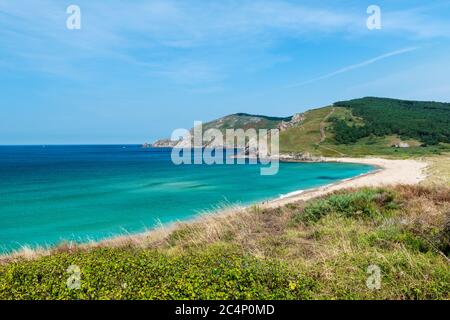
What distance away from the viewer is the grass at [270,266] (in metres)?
6.28

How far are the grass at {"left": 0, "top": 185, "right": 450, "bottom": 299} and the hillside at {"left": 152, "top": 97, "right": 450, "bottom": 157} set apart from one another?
307ft

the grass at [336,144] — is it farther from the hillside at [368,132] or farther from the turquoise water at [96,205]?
the turquoise water at [96,205]

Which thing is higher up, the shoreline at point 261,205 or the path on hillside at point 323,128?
the path on hillside at point 323,128

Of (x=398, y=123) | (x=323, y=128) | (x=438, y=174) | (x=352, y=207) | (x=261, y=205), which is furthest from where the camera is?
(x=323, y=128)

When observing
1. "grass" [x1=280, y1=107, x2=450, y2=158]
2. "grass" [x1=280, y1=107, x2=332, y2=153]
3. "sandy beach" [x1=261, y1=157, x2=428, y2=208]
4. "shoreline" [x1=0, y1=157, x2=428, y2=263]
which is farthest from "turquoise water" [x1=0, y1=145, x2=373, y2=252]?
"grass" [x1=280, y1=107, x2=332, y2=153]

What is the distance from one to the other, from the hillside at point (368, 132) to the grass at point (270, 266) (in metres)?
93.5

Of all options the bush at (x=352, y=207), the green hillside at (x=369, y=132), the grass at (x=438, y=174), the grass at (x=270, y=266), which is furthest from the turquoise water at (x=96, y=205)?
the green hillside at (x=369, y=132)

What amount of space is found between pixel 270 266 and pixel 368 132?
136265 mm

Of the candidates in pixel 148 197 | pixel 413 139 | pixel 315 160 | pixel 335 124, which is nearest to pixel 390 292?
pixel 148 197

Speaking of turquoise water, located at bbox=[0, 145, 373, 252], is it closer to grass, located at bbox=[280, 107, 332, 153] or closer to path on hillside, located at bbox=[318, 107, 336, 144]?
grass, located at bbox=[280, 107, 332, 153]

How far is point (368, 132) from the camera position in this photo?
5192 inches

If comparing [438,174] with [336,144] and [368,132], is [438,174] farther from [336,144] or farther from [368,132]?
[368,132]

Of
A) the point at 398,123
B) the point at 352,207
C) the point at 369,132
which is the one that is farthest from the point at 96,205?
the point at 398,123

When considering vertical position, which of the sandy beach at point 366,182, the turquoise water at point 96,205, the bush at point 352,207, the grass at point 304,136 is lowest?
the turquoise water at point 96,205
